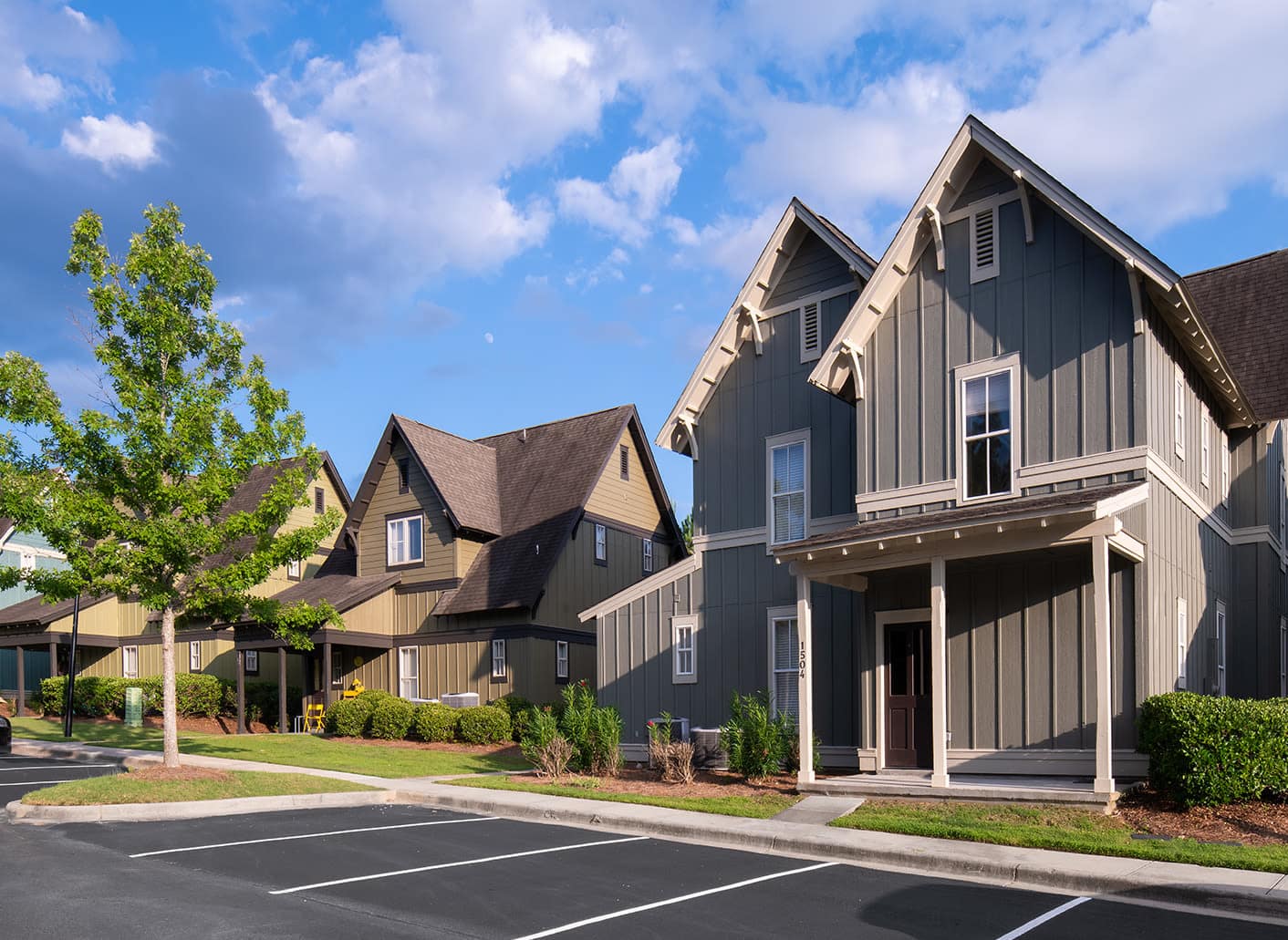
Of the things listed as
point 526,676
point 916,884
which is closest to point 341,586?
point 526,676

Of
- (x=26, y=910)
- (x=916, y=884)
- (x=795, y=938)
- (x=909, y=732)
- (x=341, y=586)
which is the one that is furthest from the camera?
(x=341, y=586)

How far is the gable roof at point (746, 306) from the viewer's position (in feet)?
69.7

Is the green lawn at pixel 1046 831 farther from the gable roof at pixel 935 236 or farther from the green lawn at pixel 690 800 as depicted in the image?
the gable roof at pixel 935 236

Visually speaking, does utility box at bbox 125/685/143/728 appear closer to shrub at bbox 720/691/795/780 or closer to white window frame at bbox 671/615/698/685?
white window frame at bbox 671/615/698/685

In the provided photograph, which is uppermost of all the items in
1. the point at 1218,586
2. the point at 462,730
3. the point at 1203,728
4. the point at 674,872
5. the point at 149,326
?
the point at 149,326

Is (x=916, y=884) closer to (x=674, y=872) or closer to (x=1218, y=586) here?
(x=674, y=872)

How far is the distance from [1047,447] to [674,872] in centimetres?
871

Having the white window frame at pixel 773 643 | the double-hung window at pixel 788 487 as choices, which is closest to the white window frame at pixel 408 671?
the white window frame at pixel 773 643

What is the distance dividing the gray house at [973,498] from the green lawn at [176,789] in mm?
6890

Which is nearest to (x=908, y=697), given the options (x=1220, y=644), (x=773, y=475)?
(x=773, y=475)

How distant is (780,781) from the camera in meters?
18.5

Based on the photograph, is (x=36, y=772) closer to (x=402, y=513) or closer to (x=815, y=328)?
(x=402, y=513)

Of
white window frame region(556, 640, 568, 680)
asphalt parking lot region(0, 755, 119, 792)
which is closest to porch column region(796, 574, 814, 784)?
asphalt parking lot region(0, 755, 119, 792)

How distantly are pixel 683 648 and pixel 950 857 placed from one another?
10886mm
